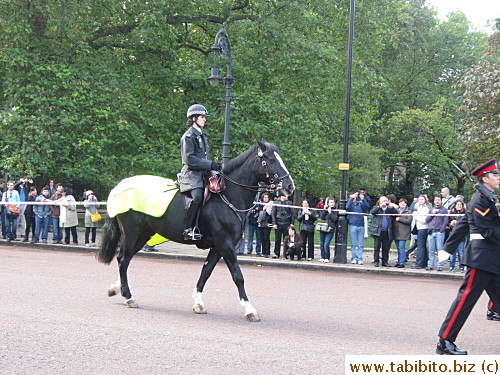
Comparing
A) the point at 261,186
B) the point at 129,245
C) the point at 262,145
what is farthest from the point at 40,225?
the point at 262,145

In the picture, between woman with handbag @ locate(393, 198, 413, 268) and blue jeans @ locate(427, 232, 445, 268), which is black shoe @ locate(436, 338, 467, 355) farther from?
woman with handbag @ locate(393, 198, 413, 268)

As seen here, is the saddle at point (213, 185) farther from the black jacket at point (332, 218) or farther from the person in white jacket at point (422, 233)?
the person in white jacket at point (422, 233)

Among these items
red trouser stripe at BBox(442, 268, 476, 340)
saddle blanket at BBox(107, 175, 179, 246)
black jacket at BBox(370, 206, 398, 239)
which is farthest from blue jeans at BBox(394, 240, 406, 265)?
red trouser stripe at BBox(442, 268, 476, 340)

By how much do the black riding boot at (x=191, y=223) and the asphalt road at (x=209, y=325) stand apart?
109 centimetres

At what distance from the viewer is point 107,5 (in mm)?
23703

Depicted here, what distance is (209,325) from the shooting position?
8.09 meters

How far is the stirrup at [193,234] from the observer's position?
357 inches

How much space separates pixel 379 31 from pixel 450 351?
64.6ft

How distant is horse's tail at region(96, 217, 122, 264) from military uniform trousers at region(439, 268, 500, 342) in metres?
5.55

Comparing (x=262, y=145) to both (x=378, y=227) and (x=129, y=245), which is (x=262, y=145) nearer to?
(x=129, y=245)

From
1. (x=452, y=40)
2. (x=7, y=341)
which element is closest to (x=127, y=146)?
(x=7, y=341)

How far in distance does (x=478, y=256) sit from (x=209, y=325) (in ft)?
11.2

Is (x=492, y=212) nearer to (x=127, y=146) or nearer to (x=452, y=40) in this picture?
(x=127, y=146)

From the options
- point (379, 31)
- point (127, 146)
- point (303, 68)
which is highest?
point (379, 31)
